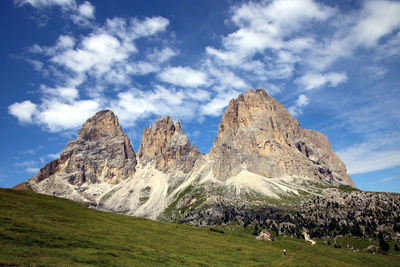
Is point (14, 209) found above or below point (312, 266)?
above

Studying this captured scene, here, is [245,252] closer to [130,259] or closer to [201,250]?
[201,250]

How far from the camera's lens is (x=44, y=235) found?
1722 inches

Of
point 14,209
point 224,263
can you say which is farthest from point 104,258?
point 14,209

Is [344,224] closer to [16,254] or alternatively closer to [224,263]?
[224,263]

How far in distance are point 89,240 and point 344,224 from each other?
634 ft

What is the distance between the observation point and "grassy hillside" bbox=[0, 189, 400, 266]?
36656mm

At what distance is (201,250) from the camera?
192 ft

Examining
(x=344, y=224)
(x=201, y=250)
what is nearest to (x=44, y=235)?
(x=201, y=250)

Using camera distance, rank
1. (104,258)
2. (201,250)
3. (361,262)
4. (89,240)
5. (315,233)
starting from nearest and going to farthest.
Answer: (104,258)
(89,240)
(201,250)
(361,262)
(315,233)

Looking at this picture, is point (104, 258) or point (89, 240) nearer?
point (104, 258)

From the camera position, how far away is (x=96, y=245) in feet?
148

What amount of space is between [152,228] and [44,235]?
3456 centimetres

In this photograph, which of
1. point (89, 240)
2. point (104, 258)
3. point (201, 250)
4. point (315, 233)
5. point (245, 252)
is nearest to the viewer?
point (104, 258)

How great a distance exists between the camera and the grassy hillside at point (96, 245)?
120 ft
